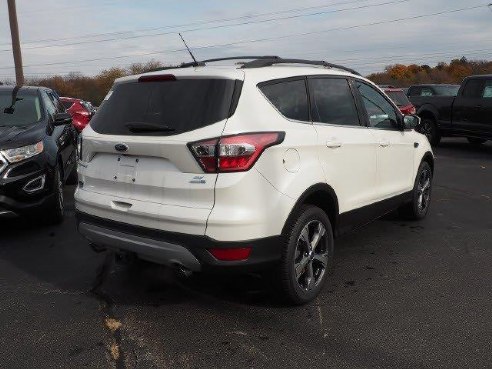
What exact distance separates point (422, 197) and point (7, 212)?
4621mm

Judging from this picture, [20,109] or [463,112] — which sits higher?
[20,109]

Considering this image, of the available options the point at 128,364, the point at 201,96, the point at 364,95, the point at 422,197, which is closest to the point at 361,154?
the point at 364,95

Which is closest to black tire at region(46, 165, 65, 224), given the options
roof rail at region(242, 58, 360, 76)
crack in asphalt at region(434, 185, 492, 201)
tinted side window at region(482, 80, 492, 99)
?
roof rail at region(242, 58, 360, 76)

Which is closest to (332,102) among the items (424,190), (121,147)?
(121,147)

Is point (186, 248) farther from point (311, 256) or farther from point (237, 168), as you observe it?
point (311, 256)

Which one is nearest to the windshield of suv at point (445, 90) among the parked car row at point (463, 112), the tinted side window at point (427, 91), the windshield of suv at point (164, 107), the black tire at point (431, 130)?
the tinted side window at point (427, 91)

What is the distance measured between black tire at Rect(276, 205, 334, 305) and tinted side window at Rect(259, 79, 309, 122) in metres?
0.68

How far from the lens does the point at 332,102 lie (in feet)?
13.8

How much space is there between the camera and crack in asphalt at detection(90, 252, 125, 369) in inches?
120

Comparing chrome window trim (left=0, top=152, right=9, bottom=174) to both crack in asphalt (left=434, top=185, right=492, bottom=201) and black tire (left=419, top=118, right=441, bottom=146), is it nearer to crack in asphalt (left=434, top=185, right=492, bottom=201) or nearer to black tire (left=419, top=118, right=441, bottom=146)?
crack in asphalt (left=434, top=185, right=492, bottom=201)

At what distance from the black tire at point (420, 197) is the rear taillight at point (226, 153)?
310 cm

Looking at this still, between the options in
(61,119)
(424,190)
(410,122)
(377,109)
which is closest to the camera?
(377,109)

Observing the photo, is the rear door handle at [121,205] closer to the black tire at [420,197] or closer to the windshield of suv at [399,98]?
the black tire at [420,197]

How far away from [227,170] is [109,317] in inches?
54.6
